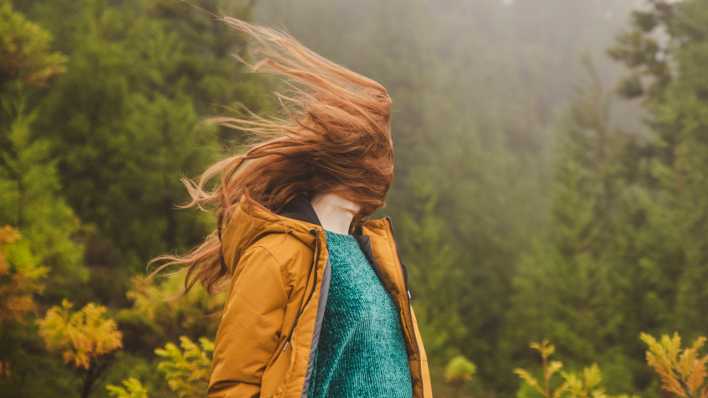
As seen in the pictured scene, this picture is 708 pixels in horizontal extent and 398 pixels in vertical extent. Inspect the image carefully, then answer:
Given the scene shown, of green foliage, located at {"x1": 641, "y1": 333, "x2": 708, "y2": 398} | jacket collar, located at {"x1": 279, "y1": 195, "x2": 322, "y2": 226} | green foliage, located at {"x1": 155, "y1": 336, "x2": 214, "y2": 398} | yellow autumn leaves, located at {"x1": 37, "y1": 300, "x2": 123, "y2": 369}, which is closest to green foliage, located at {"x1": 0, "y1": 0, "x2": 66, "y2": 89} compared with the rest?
yellow autumn leaves, located at {"x1": 37, "y1": 300, "x2": 123, "y2": 369}

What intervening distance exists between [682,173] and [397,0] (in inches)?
774

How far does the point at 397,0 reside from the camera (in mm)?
30750

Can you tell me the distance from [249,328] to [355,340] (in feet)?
1.32

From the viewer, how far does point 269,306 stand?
5.57 feet

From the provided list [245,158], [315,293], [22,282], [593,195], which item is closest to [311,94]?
[245,158]

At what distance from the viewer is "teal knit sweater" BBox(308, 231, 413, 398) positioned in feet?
6.20

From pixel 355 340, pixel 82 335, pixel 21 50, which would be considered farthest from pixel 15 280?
pixel 355 340

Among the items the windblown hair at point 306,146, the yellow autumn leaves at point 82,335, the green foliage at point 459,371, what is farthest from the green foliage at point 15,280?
the green foliage at point 459,371

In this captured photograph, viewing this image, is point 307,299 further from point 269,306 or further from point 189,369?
point 189,369

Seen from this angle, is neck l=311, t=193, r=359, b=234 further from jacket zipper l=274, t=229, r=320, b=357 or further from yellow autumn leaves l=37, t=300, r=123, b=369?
yellow autumn leaves l=37, t=300, r=123, b=369

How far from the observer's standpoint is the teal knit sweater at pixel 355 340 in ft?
6.20

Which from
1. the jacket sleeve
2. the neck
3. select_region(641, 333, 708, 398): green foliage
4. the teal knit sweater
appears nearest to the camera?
the jacket sleeve

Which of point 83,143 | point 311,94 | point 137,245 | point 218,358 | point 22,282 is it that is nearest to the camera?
point 218,358

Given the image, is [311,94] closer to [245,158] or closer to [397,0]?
[245,158]
